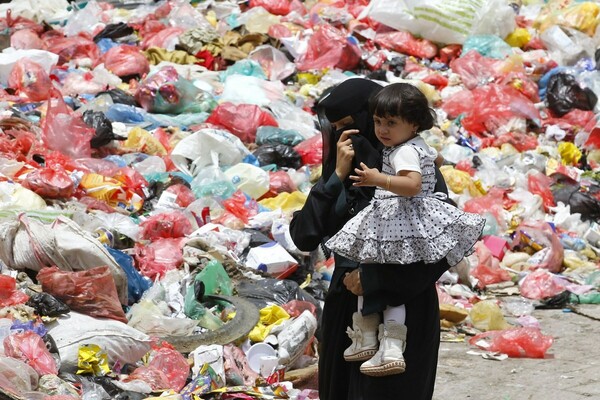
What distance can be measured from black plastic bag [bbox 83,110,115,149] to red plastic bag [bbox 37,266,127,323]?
8.90 ft

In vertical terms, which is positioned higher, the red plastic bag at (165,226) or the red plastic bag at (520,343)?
the red plastic bag at (165,226)

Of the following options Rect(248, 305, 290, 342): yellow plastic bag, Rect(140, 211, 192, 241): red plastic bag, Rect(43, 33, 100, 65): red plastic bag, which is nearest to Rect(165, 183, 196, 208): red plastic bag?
Rect(140, 211, 192, 241): red plastic bag

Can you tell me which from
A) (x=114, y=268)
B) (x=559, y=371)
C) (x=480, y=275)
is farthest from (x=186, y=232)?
(x=559, y=371)

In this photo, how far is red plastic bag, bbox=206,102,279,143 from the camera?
873 centimetres

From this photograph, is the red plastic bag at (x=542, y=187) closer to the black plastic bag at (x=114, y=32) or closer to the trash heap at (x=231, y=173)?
the trash heap at (x=231, y=173)

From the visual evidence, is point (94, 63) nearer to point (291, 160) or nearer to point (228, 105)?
point (228, 105)

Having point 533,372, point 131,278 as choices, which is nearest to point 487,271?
point 533,372

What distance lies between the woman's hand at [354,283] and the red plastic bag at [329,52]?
24.1 ft

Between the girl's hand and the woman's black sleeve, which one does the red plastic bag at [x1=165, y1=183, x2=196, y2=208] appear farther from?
the girl's hand

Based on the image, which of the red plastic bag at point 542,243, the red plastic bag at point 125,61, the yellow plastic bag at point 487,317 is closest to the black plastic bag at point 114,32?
the red plastic bag at point 125,61

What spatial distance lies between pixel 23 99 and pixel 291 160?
2.33 meters

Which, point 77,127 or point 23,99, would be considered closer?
point 77,127

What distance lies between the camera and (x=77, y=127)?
7.79 meters

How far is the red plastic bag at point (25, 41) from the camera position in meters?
10.2
